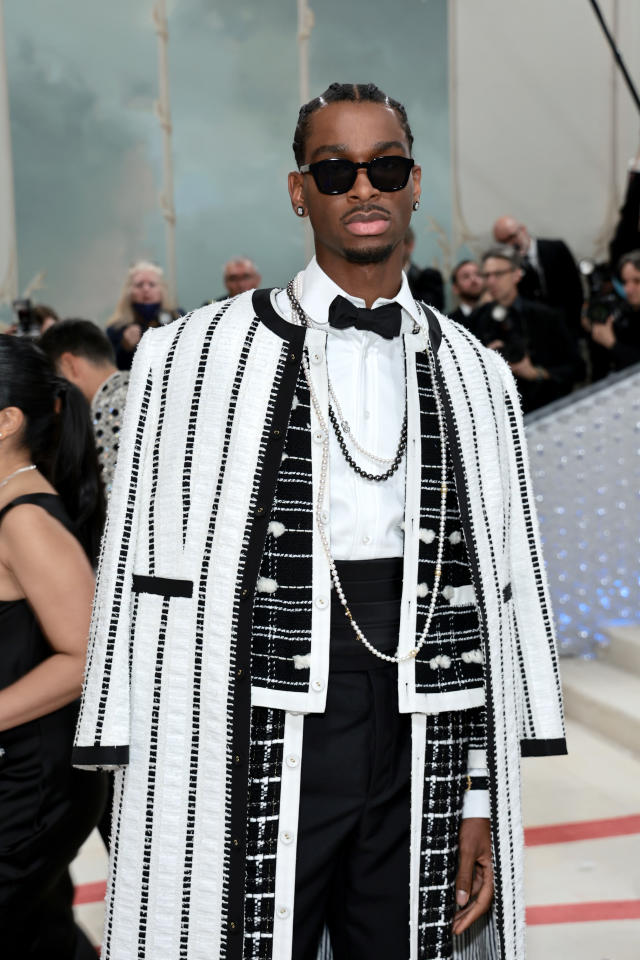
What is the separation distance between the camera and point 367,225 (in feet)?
6.35

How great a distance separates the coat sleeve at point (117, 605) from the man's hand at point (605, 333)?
532 cm

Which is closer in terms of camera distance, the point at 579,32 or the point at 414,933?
the point at 414,933

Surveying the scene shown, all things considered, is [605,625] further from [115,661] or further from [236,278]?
[115,661]

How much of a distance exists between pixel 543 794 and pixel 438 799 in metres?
3.04

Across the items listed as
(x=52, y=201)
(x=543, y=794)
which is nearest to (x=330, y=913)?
(x=543, y=794)

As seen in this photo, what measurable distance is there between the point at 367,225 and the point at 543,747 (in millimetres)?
951

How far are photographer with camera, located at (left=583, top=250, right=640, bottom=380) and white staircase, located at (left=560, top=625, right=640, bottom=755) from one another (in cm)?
152

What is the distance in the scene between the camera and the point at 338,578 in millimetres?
1949

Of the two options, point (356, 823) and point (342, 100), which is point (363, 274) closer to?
point (342, 100)

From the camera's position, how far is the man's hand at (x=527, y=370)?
6.45 metres

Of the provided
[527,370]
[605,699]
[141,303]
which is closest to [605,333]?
[527,370]

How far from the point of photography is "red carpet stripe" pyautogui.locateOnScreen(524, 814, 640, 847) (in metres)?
4.42

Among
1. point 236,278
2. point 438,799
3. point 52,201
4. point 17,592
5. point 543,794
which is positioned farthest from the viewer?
point 52,201

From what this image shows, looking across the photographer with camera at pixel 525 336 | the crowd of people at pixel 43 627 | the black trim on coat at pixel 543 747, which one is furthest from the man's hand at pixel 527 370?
the black trim on coat at pixel 543 747
